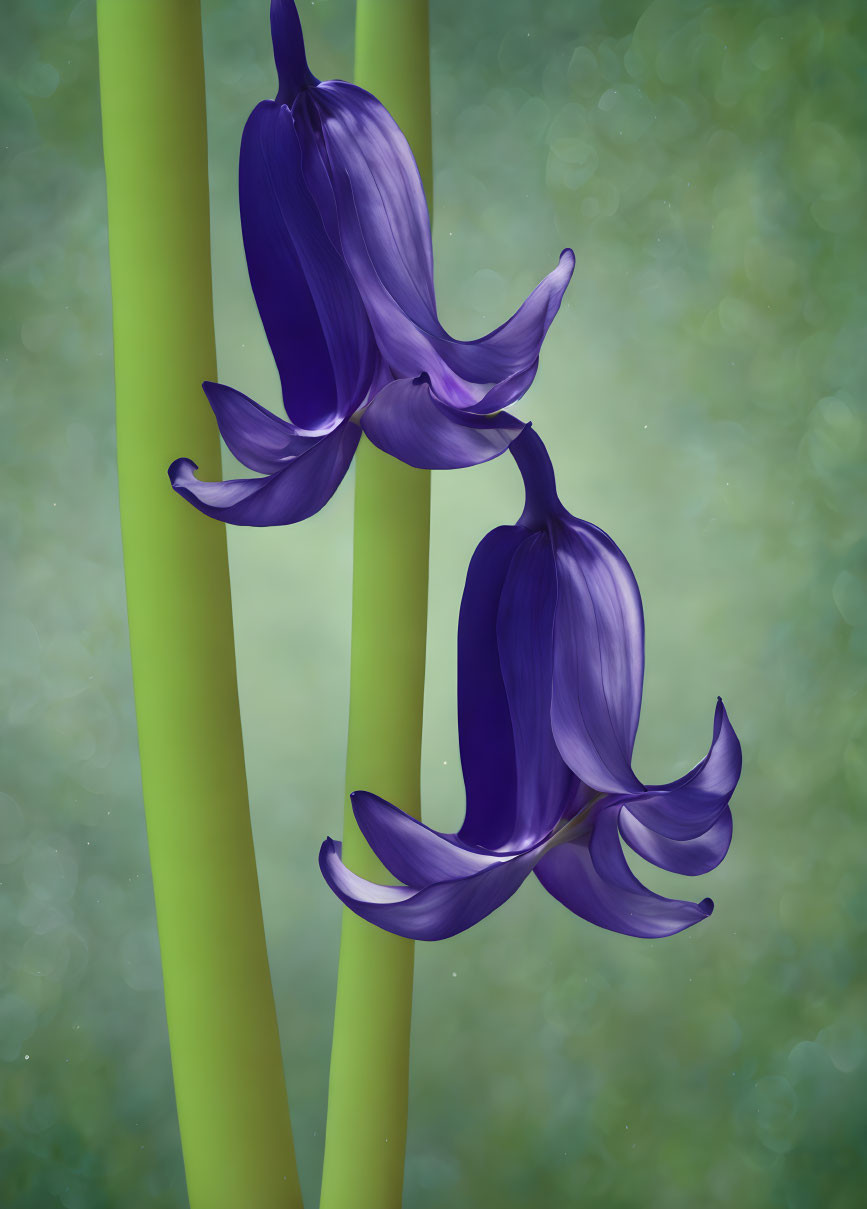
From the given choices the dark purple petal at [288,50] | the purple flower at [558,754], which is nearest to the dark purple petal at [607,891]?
the purple flower at [558,754]

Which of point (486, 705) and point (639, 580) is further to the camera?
point (639, 580)

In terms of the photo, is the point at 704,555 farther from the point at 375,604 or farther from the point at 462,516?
the point at 375,604

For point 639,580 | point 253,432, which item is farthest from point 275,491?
point 639,580

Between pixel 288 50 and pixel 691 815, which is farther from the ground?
pixel 288 50

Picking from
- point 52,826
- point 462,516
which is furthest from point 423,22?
point 52,826

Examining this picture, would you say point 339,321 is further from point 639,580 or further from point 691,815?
point 639,580

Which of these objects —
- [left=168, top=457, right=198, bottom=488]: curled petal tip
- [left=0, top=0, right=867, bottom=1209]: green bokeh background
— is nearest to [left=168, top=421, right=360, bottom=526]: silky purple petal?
[left=168, top=457, right=198, bottom=488]: curled petal tip
